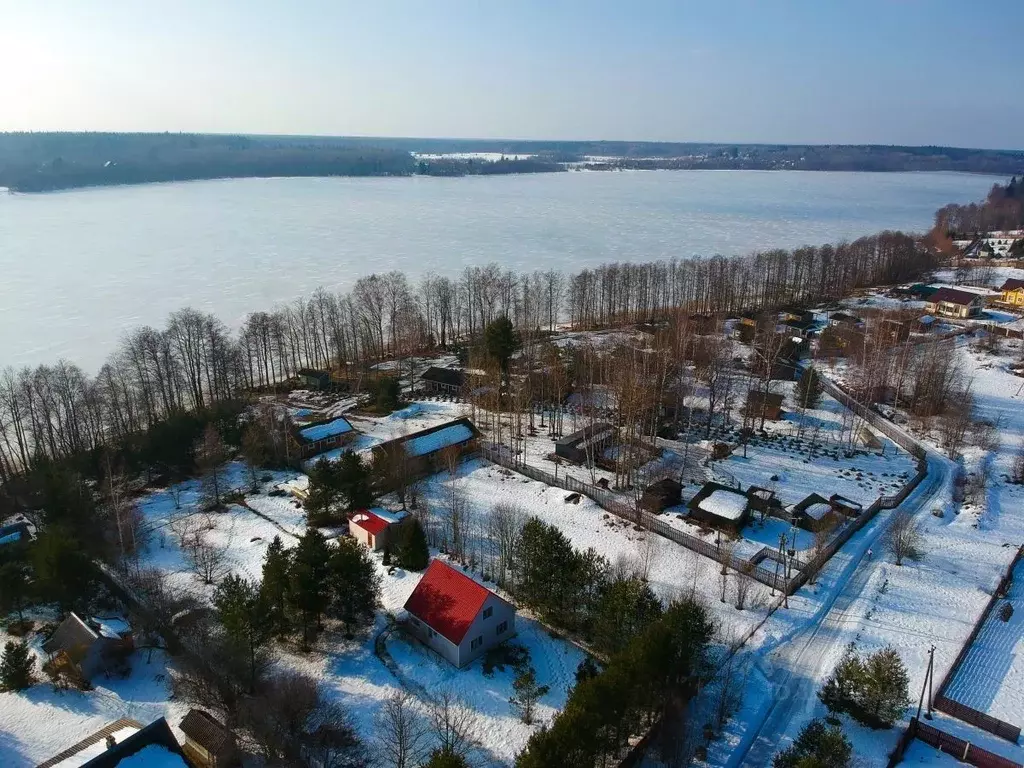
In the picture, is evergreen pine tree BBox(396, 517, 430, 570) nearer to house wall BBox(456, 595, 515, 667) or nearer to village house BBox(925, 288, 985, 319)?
house wall BBox(456, 595, 515, 667)

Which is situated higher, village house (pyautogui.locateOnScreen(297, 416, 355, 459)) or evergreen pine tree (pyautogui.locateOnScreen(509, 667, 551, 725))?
village house (pyautogui.locateOnScreen(297, 416, 355, 459))

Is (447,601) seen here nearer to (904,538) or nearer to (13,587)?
(13,587)

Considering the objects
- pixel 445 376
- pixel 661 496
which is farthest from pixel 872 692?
pixel 445 376

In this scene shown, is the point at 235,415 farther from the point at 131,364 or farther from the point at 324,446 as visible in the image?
the point at 131,364

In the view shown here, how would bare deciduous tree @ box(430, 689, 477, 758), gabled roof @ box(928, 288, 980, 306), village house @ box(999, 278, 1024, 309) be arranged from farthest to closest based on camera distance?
village house @ box(999, 278, 1024, 309), gabled roof @ box(928, 288, 980, 306), bare deciduous tree @ box(430, 689, 477, 758)

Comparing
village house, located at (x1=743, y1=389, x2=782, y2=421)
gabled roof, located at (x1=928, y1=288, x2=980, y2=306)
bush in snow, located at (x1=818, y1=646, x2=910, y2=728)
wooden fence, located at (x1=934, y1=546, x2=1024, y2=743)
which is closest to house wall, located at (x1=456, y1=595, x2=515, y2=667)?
bush in snow, located at (x1=818, y1=646, x2=910, y2=728)

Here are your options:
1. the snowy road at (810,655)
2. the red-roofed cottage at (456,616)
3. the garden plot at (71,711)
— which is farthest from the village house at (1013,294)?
the garden plot at (71,711)

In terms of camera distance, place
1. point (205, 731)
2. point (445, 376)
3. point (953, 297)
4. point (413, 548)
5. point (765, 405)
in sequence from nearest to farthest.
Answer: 1. point (205, 731)
2. point (413, 548)
3. point (765, 405)
4. point (445, 376)
5. point (953, 297)
